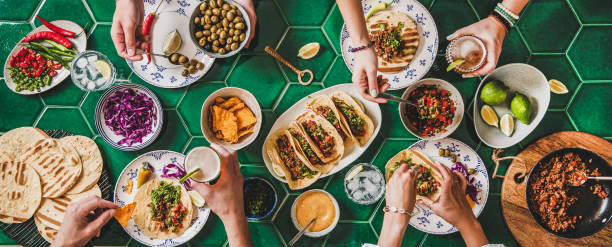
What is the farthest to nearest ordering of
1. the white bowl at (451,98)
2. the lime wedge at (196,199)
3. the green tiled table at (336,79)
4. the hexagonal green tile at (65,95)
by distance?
the hexagonal green tile at (65,95)
the green tiled table at (336,79)
the lime wedge at (196,199)
the white bowl at (451,98)

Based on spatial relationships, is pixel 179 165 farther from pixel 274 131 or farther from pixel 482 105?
pixel 482 105

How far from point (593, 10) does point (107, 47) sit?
169 inches

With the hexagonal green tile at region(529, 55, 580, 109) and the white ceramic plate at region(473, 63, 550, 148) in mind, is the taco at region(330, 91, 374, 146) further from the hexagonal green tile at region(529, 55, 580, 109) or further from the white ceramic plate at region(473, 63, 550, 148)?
the hexagonal green tile at region(529, 55, 580, 109)

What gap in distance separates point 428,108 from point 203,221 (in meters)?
2.09

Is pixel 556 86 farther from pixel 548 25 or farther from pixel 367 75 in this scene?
pixel 367 75

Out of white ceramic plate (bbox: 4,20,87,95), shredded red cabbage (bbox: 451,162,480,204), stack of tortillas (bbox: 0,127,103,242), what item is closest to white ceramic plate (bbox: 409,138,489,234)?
shredded red cabbage (bbox: 451,162,480,204)

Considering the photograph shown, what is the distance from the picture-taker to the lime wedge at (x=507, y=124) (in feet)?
8.57

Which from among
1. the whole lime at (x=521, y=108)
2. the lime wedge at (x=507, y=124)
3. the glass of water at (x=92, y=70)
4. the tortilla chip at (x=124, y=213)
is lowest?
the tortilla chip at (x=124, y=213)

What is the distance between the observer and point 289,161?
2.69 metres

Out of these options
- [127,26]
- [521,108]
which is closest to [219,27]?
[127,26]

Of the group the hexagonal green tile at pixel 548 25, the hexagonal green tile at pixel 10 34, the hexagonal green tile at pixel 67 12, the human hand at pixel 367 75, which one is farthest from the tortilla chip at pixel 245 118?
the hexagonal green tile at pixel 548 25

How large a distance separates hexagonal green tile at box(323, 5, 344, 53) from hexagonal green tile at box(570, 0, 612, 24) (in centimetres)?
203

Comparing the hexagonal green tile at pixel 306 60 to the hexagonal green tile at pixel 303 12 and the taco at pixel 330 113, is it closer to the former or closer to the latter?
the hexagonal green tile at pixel 303 12

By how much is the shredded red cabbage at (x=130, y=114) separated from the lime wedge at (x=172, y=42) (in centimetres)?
46
